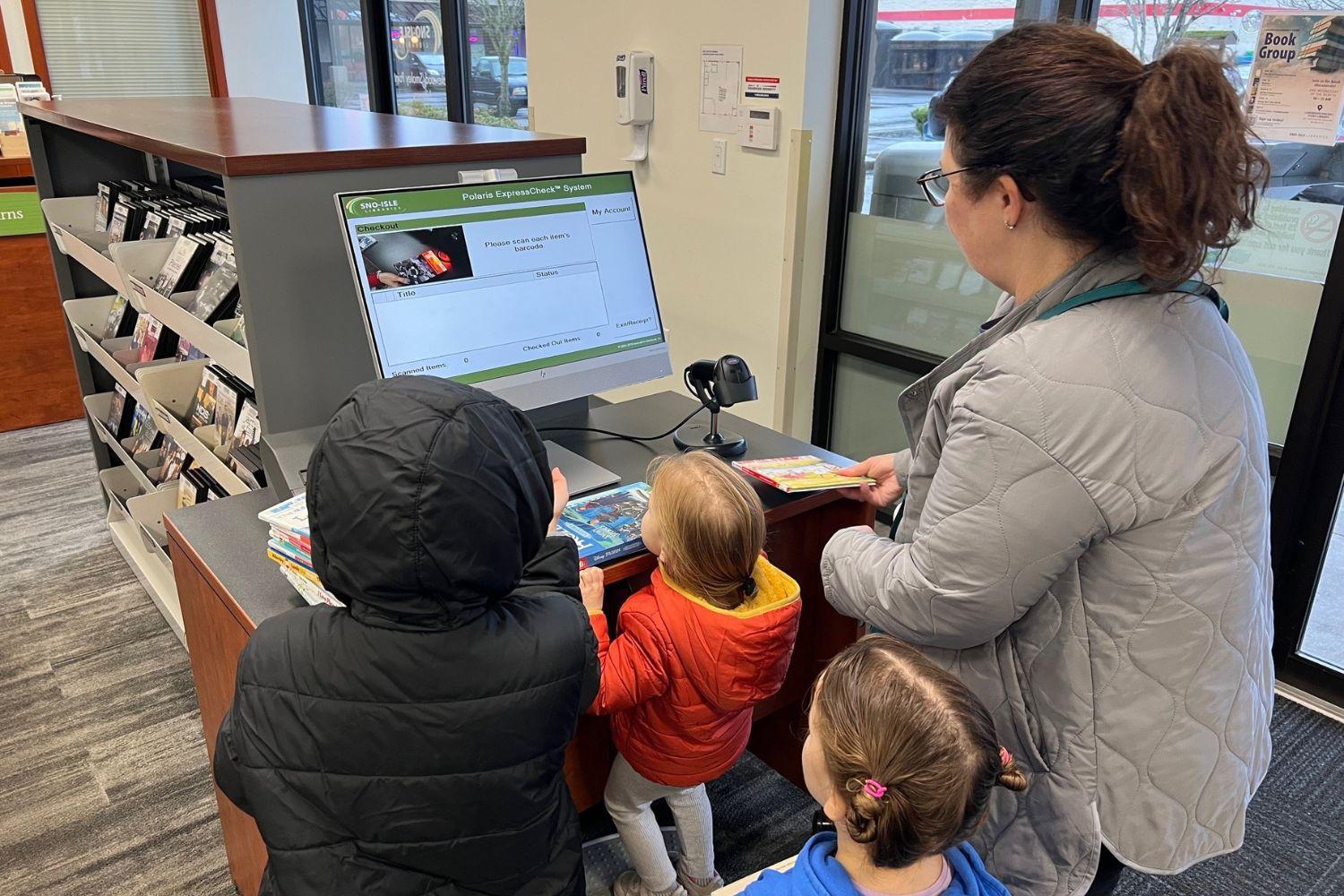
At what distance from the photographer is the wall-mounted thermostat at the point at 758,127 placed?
9.72 feet

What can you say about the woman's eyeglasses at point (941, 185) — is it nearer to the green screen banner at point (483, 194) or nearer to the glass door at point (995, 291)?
the green screen banner at point (483, 194)

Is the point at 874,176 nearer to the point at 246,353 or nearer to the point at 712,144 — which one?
the point at 712,144

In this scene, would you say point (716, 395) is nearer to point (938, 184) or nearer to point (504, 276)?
point (504, 276)

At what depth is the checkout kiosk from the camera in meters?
1.41

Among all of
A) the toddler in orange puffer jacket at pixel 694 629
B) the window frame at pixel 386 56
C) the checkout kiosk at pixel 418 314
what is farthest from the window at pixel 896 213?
the window frame at pixel 386 56

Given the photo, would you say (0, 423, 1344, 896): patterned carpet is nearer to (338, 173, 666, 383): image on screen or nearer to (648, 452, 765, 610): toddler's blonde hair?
(648, 452, 765, 610): toddler's blonde hair

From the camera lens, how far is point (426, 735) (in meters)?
0.99

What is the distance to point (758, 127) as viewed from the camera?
9.88 feet

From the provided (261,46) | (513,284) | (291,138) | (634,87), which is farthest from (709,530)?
(261,46)

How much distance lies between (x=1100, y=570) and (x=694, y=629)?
22.6 inches

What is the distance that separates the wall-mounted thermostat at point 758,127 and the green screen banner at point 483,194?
57.5 inches

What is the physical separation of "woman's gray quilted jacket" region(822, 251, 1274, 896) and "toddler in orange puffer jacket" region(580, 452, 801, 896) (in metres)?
0.27

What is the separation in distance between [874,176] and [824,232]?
0.23 metres

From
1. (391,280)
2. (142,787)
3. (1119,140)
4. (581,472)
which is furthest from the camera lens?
(142,787)
